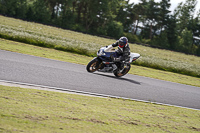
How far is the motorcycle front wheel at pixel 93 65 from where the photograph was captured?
10816mm

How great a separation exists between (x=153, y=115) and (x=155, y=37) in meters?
82.1

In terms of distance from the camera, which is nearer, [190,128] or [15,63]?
[190,128]

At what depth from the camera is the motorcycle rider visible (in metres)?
11.0

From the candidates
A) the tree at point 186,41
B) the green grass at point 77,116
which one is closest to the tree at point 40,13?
the tree at point 186,41

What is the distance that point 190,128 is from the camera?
587 centimetres

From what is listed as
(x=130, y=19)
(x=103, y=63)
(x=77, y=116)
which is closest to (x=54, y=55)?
(x=103, y=63)

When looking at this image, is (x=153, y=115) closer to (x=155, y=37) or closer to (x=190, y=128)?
(x=190, y=128)

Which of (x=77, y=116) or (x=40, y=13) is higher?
(x=40, y=13)

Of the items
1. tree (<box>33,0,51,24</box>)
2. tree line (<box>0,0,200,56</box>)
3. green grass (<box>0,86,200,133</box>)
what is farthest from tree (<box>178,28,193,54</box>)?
green grass (<box>0,86,200,133</box>)

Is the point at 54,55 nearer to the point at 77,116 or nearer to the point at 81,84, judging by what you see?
the point at 81,84

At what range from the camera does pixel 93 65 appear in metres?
11.0

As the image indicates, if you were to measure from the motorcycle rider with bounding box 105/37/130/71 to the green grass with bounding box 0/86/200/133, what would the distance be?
4177 mm

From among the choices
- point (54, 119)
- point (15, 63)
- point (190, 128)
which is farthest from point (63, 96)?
point (15, 63)

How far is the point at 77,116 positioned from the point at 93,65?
244 inches
